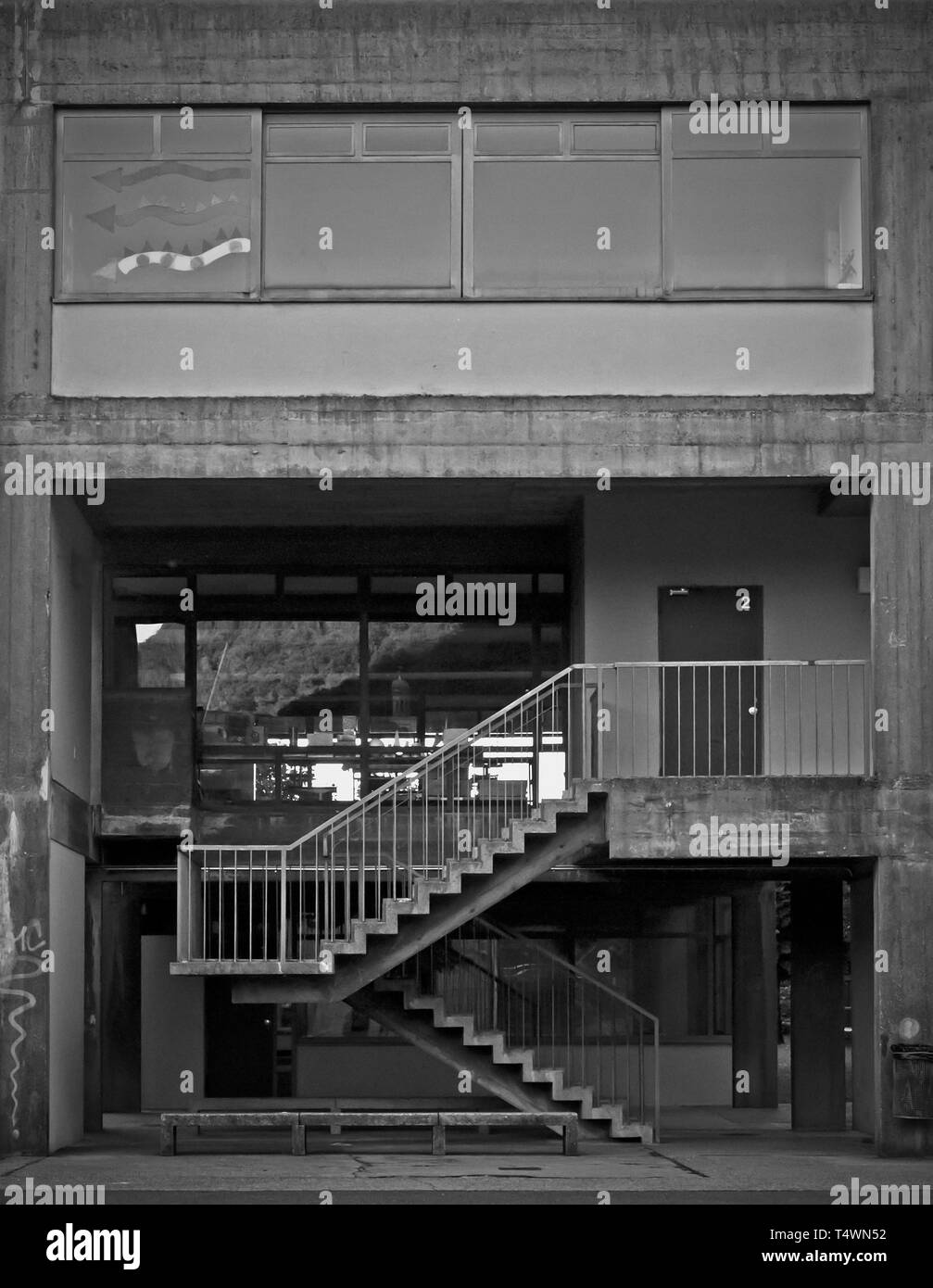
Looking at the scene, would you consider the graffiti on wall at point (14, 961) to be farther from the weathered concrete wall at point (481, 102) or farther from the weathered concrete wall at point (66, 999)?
the weathered concrete wall at point (481, 102)

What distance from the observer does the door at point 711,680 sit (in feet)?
70.5

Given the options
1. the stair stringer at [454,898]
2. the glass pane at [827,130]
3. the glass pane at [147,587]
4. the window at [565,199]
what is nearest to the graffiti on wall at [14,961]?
the stair stringer at [454,898]

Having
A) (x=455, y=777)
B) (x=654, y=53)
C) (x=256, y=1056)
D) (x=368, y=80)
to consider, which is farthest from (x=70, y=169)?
(x=256, y=1056)

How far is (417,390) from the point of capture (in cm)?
2009

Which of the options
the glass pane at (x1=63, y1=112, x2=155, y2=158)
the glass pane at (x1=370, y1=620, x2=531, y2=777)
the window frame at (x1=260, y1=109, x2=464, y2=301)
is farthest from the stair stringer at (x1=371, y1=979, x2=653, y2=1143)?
the glass pane at (x1=63, y1=112, x2=155, y2=158)

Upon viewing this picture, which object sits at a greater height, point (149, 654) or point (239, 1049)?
point (149, 654)

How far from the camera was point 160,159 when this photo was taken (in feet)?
66.8

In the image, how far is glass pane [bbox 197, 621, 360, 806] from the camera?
2455cm

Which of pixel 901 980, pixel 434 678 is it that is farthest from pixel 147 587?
pixel 901 980

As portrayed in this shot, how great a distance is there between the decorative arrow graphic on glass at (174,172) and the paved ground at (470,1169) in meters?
9.43

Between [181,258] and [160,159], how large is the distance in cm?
100

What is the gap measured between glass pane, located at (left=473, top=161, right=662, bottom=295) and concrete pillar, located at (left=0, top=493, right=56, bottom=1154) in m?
5.22

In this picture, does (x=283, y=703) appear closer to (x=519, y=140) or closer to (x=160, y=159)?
(x=160, y=159)

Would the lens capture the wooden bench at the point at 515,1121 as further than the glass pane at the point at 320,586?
No
